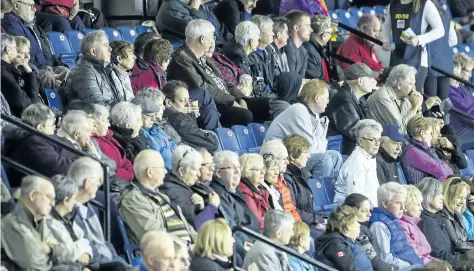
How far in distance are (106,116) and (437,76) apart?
5.76 m

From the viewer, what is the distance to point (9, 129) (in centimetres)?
1050

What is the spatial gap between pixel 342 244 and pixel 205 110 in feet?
6.78

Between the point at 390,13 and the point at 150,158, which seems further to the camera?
the point at 390,13

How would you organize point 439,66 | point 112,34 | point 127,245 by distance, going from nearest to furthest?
point 127,245
point 112,34
point 439,66

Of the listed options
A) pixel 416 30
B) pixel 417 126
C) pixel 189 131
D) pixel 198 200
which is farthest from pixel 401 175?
pixel 198 200

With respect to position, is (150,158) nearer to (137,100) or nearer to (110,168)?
(110,168)

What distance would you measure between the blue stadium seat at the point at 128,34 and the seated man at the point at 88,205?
4340mm

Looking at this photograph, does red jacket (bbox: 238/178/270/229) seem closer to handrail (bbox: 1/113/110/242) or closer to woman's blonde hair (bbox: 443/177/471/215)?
handrail (bbox: 1/113/110/242)

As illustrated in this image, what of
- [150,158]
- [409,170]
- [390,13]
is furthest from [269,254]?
[390,13]

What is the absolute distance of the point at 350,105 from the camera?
13.8 metres

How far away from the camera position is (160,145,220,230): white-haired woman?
10.8 metres

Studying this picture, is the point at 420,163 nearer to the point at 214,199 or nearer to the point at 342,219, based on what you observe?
the point at 342,219

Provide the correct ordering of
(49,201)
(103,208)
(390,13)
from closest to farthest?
1. (49,201)
2. (103,208)
3. (390,13)

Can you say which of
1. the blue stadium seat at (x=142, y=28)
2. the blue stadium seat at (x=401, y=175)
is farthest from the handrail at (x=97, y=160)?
the blue stadium seat at (x=142, y=28)
